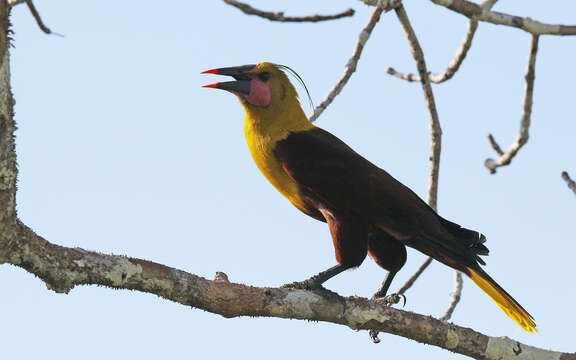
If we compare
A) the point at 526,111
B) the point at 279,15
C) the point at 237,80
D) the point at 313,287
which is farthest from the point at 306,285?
the point at 526,111

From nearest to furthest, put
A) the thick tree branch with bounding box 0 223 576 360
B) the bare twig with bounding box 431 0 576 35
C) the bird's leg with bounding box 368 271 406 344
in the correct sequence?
1. the thick tree branch with bounding box 0 223 576 360
2. the bare twig with bounding box 431 0 576 35
3. the bird's leg with bounding box 368 271 406 344

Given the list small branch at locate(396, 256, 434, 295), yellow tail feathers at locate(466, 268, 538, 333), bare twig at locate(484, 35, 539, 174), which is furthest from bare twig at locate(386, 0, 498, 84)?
yellow tail feathers at locate(466, 268, 538, 333)

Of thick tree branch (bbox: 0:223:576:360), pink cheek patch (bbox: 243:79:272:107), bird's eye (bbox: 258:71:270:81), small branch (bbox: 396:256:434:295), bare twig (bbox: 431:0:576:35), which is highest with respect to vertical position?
bare twig (bbox: 431:0:576:35)

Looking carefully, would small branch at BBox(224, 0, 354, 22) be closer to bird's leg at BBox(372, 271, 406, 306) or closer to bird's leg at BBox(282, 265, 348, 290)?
bird's leg at BBox(282, 265, 348, 290)

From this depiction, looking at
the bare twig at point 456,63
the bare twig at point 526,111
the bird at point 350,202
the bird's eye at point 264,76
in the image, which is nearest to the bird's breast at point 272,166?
the bird at point 350,202

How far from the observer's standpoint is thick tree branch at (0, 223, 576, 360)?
121 inches

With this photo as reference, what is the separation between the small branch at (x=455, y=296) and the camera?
184 inches

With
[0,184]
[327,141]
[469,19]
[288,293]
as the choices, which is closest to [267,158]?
[327,141]

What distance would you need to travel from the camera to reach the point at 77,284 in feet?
10.2

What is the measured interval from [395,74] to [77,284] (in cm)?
278

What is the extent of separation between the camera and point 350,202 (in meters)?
4.23

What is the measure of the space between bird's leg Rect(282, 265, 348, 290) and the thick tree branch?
0.71ft

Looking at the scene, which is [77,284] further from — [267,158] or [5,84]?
[267,158]

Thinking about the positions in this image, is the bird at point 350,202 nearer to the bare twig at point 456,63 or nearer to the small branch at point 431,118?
the small branch at point 431,118
